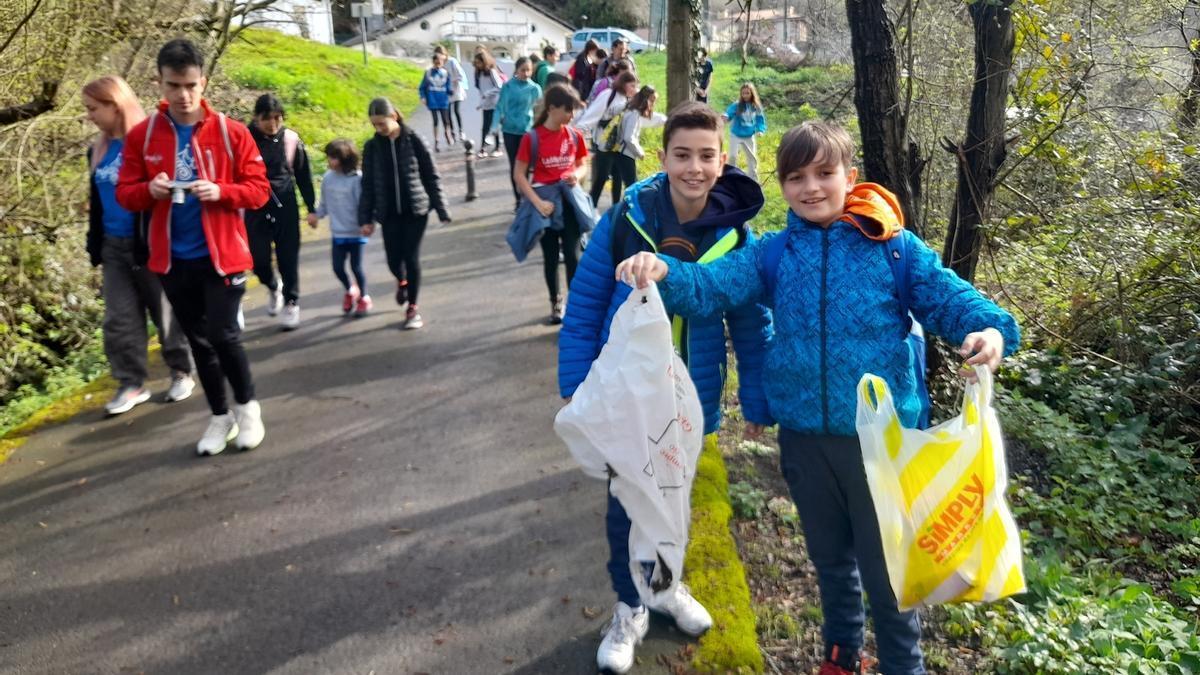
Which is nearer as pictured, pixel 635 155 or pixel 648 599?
pixel 648 599

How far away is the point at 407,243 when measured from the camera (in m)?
6.29

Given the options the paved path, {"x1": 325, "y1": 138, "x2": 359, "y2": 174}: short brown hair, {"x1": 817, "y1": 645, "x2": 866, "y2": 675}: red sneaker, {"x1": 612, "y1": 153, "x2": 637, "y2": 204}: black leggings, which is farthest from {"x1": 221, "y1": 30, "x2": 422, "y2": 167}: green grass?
{"x1": 817, "y1": 645, "x2": 866, "y2": 675}: red sneaker

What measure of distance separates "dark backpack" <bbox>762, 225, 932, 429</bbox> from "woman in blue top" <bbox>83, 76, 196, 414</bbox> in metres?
3.49

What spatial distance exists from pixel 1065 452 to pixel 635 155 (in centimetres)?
533

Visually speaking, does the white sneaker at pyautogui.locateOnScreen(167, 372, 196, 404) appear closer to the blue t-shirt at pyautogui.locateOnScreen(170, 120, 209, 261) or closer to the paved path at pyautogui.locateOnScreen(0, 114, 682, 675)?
the paved path at pyautogui.locateOnScreen(0, 114, 682, 675)

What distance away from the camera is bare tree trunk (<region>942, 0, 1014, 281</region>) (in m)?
4.50

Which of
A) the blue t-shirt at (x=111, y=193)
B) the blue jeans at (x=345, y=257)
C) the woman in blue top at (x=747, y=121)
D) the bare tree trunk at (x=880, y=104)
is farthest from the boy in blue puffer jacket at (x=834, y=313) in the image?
the woman in blue top at (x=747, y=121)

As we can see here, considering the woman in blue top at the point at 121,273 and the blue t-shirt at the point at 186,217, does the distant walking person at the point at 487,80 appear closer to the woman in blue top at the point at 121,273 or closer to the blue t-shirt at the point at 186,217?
the woman in blue top at the point at 121,273

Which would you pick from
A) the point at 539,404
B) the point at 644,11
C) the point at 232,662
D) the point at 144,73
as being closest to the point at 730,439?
the point at 539,404

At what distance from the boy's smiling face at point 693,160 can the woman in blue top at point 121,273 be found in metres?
3.20

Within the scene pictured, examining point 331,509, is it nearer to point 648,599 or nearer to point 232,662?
point 232,662

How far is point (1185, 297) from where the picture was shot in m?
5.19

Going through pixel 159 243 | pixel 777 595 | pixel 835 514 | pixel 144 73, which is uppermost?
pixel 144 73

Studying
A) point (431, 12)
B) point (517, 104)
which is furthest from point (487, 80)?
point (431, 12)
